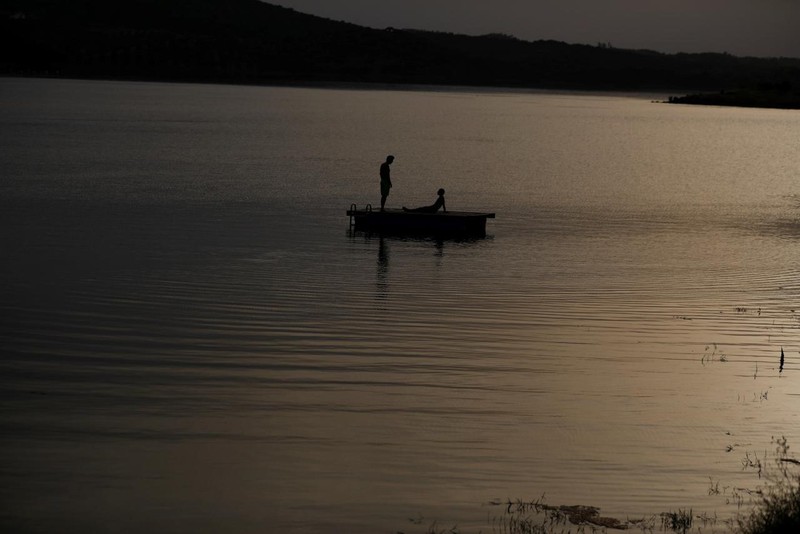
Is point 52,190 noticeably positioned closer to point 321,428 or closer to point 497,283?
point 497,283

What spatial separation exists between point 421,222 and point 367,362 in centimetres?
1490

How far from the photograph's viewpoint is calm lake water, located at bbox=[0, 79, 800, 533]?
1098cm

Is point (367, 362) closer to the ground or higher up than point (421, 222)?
closer to the ground

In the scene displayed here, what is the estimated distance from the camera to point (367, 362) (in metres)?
16.0

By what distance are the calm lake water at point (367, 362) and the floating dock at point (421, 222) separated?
0.87 metres

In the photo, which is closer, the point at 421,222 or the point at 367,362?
the point at 367,362

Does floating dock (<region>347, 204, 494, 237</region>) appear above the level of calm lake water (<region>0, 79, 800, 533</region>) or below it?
above

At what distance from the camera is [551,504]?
35.0ft

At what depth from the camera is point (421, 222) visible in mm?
30734

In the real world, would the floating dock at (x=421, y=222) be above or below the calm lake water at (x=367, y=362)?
above

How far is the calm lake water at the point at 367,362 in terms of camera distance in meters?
11.0

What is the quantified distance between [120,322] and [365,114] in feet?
391

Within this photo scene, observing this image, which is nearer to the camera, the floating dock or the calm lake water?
the calm lake water

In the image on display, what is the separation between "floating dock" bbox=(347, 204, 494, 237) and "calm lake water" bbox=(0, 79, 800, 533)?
873 mm
